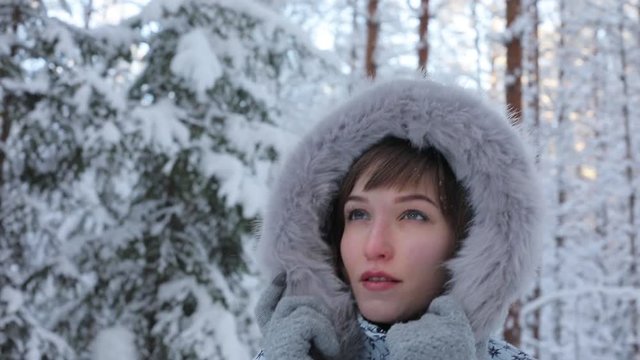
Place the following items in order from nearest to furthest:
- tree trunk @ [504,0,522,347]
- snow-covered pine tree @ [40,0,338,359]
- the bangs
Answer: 1. the bangs
2. snow-covered pine tree @ [40,0,338,359]
3. tree trunk @ [504,0,522,347]

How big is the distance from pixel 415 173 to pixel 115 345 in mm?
4688

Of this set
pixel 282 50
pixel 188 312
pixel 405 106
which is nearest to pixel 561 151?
pixel 282 50

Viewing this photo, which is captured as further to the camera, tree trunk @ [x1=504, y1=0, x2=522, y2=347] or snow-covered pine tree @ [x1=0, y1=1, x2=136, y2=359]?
tree trunk @ [x1=504, y1=0, x2=522, y2=347]

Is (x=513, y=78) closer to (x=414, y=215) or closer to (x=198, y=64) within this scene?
(x=198, y=64)

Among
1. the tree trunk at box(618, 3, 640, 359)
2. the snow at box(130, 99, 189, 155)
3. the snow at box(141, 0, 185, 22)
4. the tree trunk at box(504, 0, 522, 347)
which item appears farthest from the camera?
the tree trunk at box(618, 3, 640, 359)

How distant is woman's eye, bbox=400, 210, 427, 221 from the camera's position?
207cm

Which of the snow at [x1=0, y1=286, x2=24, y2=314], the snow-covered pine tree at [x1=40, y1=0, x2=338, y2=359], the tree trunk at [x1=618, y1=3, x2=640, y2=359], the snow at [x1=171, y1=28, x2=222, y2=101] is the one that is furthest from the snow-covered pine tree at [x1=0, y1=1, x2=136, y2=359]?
the tree trunk at [x1=618, y1=3, x2=640, y2=359]

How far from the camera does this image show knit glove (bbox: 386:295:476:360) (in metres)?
1.75

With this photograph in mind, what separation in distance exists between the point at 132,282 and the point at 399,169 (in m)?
4.80

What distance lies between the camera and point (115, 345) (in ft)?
19.3

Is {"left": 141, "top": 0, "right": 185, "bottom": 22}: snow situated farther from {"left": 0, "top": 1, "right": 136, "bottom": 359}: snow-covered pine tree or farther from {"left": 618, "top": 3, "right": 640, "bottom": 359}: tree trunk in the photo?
{"left": 618, "top": 3, "right": 640, "bottom": 359}: tree trunk

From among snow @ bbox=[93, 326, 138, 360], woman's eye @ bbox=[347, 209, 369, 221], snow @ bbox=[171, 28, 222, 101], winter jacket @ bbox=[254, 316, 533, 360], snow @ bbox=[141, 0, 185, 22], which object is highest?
snow @ bbox=[141, 0, 185, 22]

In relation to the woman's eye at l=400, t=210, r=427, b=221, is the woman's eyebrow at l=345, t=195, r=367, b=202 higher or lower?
higher

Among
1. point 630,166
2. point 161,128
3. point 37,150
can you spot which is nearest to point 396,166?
point 161,128
